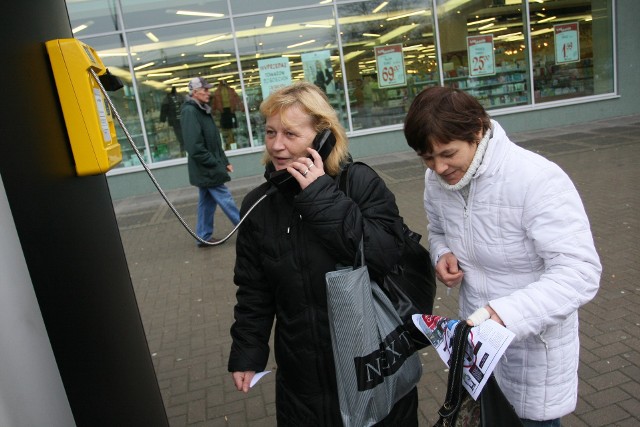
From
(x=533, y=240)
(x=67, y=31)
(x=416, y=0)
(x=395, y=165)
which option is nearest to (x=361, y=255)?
(x=533, y=240)

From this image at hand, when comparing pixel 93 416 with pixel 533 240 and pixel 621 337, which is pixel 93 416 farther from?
pixel 621 337

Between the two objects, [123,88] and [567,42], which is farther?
[567,42]

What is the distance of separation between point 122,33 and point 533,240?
1110 centimetres

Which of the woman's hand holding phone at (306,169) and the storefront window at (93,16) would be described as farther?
the storefront window at (93,16)

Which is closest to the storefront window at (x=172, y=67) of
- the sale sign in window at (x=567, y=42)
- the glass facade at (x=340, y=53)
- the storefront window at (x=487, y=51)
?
the glass facade at (x=340, y=53)

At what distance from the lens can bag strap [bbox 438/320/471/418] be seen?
1.64 meters

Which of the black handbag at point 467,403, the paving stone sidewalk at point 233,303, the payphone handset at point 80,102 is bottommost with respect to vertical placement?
the paving stone sidewalk at point 233,303

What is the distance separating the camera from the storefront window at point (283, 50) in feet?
38.6

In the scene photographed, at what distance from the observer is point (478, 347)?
1631mm

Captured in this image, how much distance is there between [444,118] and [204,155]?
5.25 metres

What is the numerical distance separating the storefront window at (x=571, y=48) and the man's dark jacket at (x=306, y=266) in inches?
489

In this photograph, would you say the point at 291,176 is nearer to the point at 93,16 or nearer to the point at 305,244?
the point at 305,244

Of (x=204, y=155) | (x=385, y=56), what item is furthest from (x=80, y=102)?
(x=385, y=56)

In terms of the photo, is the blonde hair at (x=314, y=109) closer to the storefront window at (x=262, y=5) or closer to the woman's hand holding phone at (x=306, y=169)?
the woman's hand holding phone at (x=306, y=169)
